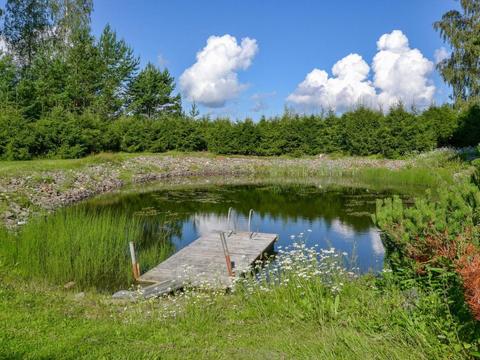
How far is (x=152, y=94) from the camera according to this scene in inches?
1555

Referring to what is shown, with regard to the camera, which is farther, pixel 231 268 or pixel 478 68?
pixel 478 68

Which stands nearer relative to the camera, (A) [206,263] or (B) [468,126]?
(A) [206,263]

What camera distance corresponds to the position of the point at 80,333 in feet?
14.8

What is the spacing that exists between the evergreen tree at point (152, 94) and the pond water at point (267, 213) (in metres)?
19.5

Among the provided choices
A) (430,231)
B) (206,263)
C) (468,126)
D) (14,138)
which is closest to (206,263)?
(206,263)

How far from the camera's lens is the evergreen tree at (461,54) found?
27.8 metres

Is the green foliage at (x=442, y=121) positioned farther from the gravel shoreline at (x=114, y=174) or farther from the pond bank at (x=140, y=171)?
the gravel shoreline at (x=114, y=174)

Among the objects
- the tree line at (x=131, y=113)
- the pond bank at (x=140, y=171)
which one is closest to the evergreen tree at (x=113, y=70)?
the tree line at (x=131, y=113)

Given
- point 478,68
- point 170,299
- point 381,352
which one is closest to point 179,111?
point 478,68

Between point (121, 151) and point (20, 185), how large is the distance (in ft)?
50.8

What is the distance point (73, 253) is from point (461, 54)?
2905cm

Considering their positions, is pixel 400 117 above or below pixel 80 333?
above

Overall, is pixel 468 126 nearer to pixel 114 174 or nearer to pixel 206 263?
pixel 114 174

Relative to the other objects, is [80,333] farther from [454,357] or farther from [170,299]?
[454,357]
